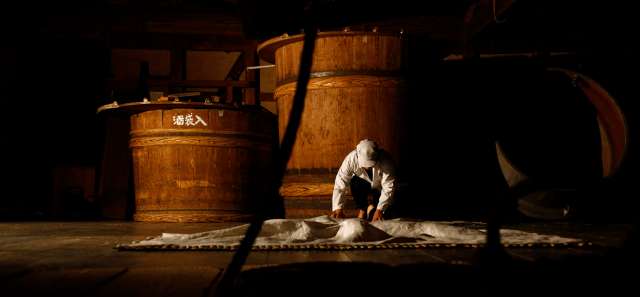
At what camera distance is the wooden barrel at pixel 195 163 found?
5570 mm

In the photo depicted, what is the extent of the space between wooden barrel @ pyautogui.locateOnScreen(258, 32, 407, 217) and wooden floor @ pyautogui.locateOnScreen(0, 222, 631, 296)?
207 cm

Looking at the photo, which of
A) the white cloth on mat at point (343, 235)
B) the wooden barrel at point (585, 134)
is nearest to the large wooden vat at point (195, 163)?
the white cloth on mat at point (343, 235)

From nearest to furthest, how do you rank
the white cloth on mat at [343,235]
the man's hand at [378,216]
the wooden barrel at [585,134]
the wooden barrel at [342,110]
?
the white cloth on mat at [343,235] → the wooden barrel at [585,134] → the man's hand at [378,216] → the wooden barrel at [342,110]

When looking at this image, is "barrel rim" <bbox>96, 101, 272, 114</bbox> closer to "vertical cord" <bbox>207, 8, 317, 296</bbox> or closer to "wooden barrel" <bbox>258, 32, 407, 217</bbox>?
"wooden barrel" <bbox>258, 32, 407, 217</bbox>

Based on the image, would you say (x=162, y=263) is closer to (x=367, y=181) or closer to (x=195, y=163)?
(x=367, y=181)

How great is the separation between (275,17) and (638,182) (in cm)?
301

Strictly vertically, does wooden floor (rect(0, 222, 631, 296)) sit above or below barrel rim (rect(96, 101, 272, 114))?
below

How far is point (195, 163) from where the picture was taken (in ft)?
18.4

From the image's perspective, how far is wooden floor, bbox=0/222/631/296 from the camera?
1562 mm

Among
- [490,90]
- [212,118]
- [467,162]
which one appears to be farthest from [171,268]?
[490,90]

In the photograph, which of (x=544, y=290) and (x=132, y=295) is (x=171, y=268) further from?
(x=544, y=290)

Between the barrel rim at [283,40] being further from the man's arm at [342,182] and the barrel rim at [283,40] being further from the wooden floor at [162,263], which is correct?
the wooden floor at [162,263]

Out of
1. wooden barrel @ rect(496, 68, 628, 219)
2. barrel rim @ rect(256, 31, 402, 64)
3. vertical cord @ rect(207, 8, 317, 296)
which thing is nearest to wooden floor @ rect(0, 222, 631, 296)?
vertical cord @ rect(207, 8, 317, 296)

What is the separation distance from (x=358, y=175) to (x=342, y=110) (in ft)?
2.15
